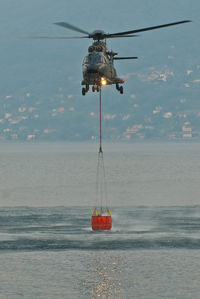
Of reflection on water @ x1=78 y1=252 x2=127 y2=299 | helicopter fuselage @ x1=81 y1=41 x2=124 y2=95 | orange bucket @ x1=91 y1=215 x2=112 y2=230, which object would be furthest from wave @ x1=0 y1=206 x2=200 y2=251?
helicopter fuselage @ x1=81 y1=41 x2=124 y2=95

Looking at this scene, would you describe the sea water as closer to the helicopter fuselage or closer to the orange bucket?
the orange bucket

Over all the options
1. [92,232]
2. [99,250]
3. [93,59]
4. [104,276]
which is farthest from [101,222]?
[93,59]

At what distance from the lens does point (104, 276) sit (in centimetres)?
5631

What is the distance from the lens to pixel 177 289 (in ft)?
170

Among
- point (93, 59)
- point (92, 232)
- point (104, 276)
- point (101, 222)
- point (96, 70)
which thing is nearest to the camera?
point (104, 276)

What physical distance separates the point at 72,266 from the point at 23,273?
460 cm

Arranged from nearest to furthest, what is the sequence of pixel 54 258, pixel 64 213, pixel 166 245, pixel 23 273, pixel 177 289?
pixel 177 289 → pixel 23 273 → pixel 54 258 → pixel 166 245 → pixel 64 213

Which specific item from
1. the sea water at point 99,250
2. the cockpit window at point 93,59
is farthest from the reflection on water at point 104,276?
the cockpit window at point 93,59

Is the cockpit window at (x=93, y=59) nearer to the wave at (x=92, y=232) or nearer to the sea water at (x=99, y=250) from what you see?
the sea water at (x=99, y=250)

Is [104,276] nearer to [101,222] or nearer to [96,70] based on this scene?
[101,222]

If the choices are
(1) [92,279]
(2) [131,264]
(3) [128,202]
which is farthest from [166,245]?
(3) [128,202]

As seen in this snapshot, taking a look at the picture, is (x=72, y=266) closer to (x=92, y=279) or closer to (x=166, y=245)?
(x=92, y=279)

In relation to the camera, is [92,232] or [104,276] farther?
[92,232]

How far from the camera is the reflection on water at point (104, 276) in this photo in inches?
2021
